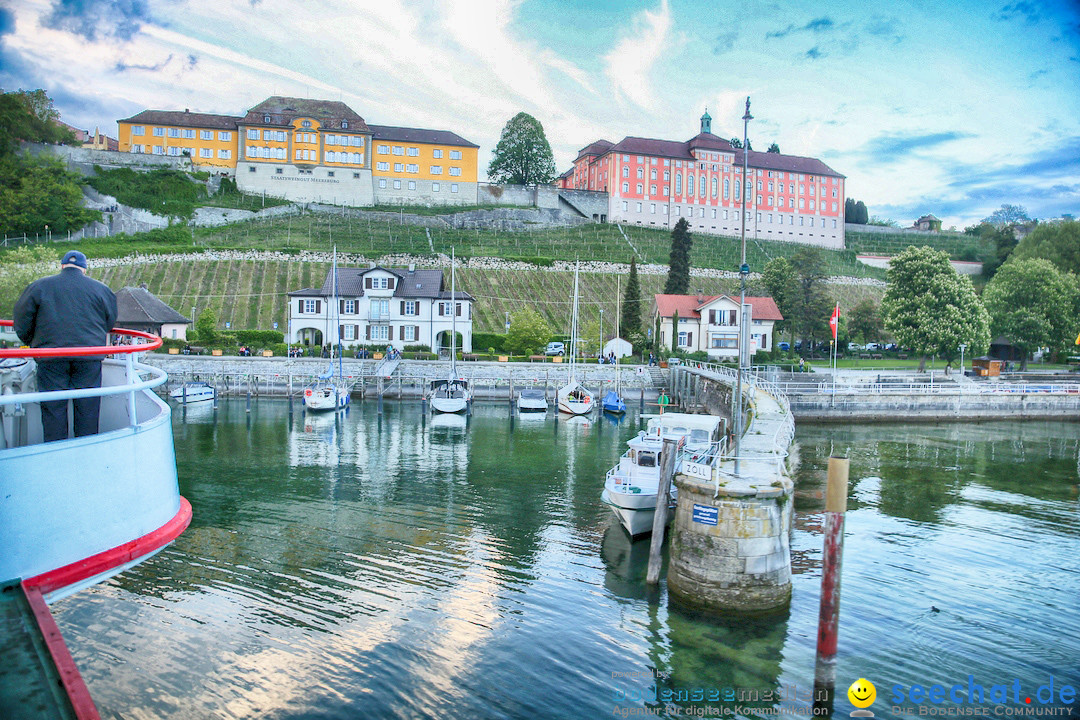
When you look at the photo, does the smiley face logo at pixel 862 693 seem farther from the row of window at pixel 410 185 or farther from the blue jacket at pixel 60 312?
the row of window at pixel 410 185

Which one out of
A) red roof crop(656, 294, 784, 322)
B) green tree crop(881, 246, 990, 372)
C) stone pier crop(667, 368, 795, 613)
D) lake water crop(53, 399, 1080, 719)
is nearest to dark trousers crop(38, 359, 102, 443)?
lake water crop(53, 399, 1080, 719)

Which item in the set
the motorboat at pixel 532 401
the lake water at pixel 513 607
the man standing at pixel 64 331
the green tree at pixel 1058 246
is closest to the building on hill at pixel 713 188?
the green tree at pixel 1058 246

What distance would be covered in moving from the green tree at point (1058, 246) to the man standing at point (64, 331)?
93530mm

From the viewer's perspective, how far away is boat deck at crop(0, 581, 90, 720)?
13.6 feet

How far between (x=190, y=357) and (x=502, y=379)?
24986 millimetres

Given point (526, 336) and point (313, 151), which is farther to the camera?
point (313, 151)

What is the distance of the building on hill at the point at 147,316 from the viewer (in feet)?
179

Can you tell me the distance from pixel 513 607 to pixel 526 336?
45303 millimetres

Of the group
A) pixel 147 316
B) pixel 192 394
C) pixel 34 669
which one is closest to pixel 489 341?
pixel 192 394

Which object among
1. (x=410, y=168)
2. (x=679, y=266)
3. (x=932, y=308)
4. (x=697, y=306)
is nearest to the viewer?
(x=932, y=308)

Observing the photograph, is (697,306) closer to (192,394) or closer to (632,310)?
(632,310)

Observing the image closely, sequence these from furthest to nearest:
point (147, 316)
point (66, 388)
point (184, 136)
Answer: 1. point (184, 136)
2. point (147, 316)
3. point (66, 388)

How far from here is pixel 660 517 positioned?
1611 centimetres

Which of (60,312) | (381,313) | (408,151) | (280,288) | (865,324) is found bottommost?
(60,312)
